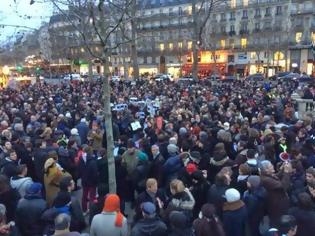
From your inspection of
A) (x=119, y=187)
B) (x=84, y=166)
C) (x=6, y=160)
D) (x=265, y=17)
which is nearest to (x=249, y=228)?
(x=119, y=187)

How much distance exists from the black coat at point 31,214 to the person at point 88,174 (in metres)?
2.33

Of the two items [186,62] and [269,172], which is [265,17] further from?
[269,172]

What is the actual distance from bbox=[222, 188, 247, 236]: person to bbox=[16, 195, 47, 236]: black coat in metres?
2.57

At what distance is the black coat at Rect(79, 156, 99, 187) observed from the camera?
8492 mm

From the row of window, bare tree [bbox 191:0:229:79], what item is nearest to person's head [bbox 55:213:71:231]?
bare tree [bbox 191:0:229:79]

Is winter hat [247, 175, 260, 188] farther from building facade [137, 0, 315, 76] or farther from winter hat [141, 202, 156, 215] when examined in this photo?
building facade [137, 0, 315, 76]

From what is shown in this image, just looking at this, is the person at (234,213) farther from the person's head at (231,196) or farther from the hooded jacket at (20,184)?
the hooded jacket at (20,184)

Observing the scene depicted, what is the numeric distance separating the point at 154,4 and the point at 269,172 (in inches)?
3063

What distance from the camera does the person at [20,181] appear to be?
6.98m

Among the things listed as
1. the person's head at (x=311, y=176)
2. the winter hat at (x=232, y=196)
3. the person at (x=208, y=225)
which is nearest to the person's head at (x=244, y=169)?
the person's head at (x=311, y=176)

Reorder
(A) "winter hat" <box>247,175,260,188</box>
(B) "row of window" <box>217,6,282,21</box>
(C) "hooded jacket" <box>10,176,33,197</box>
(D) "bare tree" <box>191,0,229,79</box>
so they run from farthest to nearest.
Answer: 1. (B) "row of window" <box>217,6,282,21</box>
2. (D) "bare tree" <box>191,0,229,79</box>
3. (C) "hooded jacket" <box>10,176,33,197</box>
4. (A) "winter hat" <box>247,175,260,188</box>

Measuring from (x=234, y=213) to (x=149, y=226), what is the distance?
138 cm

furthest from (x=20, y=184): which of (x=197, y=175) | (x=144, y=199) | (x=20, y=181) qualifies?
(x=197, y=175)

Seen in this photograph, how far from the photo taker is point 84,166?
873 cm
